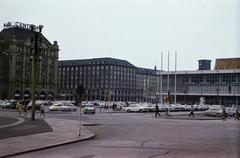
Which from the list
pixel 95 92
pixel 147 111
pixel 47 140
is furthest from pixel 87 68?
pixel 47 140

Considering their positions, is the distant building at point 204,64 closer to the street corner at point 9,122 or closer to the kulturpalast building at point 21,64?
the kulturpalast building at point 21,64

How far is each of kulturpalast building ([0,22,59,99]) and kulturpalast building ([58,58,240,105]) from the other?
16.6 ft

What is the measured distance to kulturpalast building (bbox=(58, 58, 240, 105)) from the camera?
119m

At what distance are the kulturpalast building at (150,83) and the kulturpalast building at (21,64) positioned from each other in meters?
5.06

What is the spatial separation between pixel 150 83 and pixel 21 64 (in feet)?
280

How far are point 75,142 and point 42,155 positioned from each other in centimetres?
544

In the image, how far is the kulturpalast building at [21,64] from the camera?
311 ft

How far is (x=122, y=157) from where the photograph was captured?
16.5 meters

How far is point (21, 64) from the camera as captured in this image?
316ft

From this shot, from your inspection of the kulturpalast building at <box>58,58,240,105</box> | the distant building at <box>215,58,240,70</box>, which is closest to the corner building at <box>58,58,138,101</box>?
the kulturpalast building at <box>58,58,240,105</box>

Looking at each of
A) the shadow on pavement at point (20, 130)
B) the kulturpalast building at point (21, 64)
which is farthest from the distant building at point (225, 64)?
the shadow on pavement at point (20, 130)

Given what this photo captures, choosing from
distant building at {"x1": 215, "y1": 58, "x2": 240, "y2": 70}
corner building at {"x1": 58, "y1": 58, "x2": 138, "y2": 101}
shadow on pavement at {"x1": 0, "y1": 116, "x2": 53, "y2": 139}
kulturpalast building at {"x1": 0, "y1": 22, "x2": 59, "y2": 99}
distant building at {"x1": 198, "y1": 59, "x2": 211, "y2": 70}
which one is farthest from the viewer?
distant building at {"x1": 198, "y1": 59, "x2": 211, "y2": 70}

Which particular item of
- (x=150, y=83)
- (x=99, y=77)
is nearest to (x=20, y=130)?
(x=99, y=77)

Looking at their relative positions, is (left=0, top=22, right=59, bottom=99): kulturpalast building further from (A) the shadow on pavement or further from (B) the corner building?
(A) the shadow on pavement
